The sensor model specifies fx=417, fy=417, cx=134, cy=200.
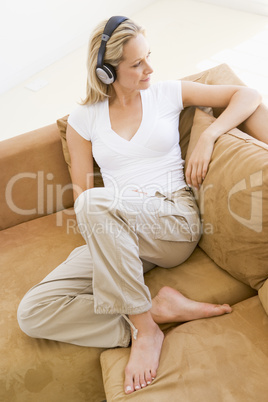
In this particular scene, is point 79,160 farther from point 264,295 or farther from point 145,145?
point 264,295

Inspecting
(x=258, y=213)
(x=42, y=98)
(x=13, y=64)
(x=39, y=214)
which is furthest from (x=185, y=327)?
(x=13, y=64)

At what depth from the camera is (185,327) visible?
4.35ft

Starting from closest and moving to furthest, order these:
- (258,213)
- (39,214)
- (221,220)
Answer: (258,213), (221,220), (39,214)

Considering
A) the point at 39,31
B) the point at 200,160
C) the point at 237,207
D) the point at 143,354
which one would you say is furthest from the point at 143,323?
the point at 39,31

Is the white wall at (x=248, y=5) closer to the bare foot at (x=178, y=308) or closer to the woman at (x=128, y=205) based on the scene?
the woman at (x=128, y=205)

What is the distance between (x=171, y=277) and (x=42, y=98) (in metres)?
2.61

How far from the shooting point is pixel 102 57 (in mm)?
1482

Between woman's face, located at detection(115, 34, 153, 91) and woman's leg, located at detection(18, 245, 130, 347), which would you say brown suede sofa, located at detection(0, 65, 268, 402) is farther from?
woman's face, located at detection(115, 34, 153, 91)

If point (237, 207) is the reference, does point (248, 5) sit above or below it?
above

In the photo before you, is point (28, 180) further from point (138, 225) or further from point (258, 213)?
point (258, 213)

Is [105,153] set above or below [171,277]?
above

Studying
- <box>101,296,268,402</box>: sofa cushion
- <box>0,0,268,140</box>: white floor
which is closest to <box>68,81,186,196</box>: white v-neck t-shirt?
<box>101,296,268,402</box>: sofa cushion

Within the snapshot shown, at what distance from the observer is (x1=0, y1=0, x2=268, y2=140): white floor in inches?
130

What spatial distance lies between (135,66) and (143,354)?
0.98m
